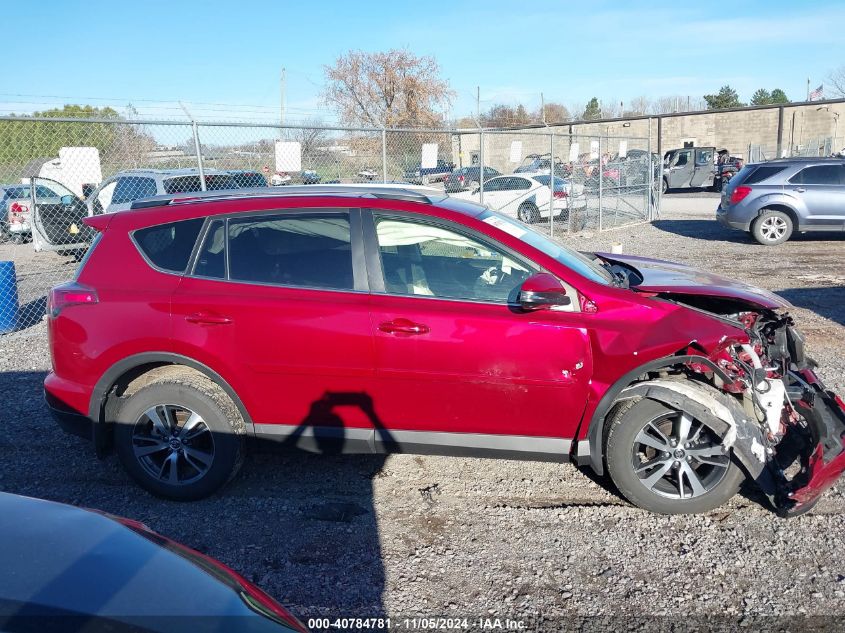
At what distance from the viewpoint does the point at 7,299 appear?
340 inches

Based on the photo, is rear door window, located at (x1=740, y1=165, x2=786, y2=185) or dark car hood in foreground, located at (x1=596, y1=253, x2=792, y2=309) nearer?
dark car hood in foreground, located at (x1=596, y1=253, x2=792, y2=309)

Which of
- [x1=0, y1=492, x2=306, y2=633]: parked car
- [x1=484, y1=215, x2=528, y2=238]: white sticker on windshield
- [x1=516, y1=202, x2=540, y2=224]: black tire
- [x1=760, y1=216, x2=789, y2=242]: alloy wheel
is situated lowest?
[x1=0, y1=492, x2=306, y2=633]: parked car

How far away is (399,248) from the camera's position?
13.8ft

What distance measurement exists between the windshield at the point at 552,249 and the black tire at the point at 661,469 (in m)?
0.81

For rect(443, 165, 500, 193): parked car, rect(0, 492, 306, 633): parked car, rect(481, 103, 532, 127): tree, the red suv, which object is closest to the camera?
rect(0, 492, 306, 633): parked car

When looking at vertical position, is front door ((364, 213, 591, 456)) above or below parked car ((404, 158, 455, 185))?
below

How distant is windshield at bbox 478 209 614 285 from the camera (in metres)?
4.25

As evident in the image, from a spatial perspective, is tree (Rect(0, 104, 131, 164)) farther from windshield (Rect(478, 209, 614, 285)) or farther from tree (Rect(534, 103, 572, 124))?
tree (Rect(534, 103, 572, 124))

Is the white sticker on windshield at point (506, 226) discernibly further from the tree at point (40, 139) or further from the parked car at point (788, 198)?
the parked car at point (788, 198)

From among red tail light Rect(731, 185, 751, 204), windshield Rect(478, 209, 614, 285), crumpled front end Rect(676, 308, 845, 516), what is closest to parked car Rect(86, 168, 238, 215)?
windshield Rect(478, 209, 614, 285)

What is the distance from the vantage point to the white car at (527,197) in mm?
17641

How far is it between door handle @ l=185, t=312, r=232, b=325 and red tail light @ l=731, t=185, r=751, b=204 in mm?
13486

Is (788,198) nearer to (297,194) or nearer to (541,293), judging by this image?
(541,293)

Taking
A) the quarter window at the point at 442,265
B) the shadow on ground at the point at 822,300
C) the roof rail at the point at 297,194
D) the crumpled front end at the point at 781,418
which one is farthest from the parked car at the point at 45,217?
the shadow on ground at the point at 822,300
